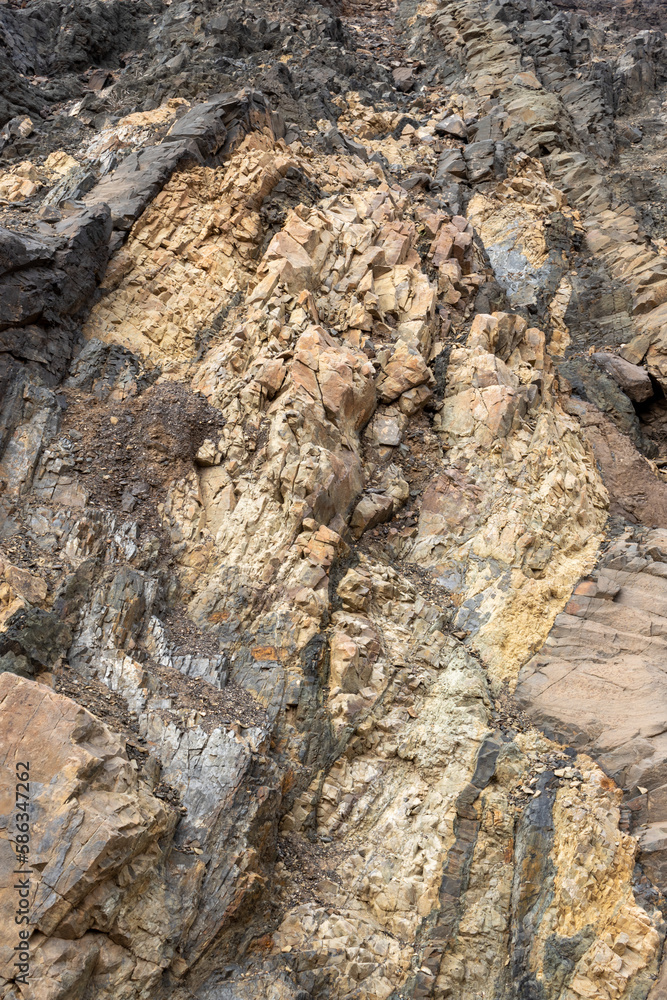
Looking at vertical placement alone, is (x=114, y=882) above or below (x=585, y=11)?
below

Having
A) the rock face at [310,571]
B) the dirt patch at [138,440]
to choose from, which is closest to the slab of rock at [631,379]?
the rock face at [310,571]

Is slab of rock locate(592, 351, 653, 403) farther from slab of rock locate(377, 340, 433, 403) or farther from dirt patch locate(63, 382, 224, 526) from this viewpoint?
dirt patch locate(63, 382, 224, 526)

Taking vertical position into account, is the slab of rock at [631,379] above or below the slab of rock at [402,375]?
below

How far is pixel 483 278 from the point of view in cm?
1537

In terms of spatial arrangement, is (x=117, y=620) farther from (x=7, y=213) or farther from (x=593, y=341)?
(x=593, y=341)

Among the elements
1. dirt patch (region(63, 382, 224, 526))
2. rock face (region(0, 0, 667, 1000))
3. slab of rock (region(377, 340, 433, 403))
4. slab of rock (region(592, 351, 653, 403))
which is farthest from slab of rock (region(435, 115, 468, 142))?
dirt patch (region(63, 382, 224, 526))

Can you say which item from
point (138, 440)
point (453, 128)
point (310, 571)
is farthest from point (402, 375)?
point (453, 128)

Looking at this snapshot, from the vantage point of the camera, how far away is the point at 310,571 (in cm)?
966

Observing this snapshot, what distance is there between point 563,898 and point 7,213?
14751mm

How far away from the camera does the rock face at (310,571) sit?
7.23m

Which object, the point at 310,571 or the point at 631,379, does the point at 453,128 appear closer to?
the point at 631,379

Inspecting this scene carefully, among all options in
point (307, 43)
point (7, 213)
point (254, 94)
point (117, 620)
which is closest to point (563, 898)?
point (117, 620)

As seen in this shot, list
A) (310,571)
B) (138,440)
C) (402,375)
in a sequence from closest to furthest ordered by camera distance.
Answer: (310,571) < (138,440) < (402,375)

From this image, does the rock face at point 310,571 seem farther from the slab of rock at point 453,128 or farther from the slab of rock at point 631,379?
the slab of rock at point 453,128
